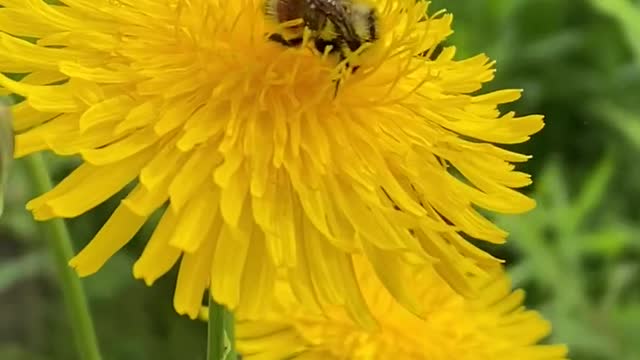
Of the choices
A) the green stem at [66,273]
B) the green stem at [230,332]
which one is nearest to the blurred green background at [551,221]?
the green stem at [66,273]

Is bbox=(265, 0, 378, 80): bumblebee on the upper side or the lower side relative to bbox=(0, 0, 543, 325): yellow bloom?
upper

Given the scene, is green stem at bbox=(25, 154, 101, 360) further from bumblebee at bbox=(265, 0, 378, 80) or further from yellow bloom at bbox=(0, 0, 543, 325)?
bumblebee at bbox=(265, 0, 378, 80)

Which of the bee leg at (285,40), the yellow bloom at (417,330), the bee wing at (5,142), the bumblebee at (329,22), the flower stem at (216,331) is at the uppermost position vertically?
the bumblebee at (329,22)

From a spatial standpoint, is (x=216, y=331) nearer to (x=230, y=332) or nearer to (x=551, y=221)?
(x=230, y=332)

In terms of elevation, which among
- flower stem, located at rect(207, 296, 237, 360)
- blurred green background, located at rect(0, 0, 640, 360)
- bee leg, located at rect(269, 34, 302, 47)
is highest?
bee leg, located at rect(269, 34, 302, 47)

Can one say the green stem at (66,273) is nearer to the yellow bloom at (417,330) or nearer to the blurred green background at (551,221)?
the yellow bloom at (417,330)

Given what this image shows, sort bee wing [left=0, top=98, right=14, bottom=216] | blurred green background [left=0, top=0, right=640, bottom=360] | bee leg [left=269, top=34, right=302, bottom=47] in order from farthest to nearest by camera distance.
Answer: blurred green background [left=0, top=0, right=640, bottom=360] → bee leg [left=269, top=34, right=302, bottom=47] → bee wing [left=0, top=98, right=14, bottom=216]

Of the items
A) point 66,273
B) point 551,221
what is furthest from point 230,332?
point 551,221

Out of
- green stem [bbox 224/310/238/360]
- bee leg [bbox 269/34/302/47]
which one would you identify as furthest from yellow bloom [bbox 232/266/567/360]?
bee leg [bbox 269/34/302/47]
